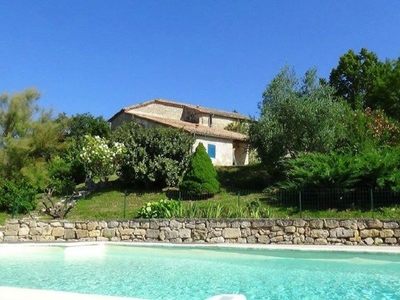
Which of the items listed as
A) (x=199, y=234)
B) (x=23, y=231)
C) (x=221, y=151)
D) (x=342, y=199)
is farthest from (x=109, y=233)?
(x=221, y=151)

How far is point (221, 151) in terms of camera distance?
34156 mm


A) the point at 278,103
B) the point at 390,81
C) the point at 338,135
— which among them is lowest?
the point at 338,135

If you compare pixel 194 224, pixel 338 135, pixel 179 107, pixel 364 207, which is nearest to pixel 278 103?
pixel 338 135

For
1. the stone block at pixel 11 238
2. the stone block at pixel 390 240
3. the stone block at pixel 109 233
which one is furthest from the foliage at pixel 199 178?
the stone block at pixel 390 240

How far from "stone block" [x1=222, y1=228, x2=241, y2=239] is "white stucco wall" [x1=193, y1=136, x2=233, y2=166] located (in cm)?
1699

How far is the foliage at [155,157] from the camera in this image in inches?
915

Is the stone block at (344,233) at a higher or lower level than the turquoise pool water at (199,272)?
higher

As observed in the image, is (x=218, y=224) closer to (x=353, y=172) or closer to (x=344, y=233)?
(x=344, y=233)

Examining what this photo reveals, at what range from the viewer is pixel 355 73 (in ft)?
132

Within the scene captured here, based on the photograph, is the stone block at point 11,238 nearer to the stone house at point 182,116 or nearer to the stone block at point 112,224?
the stone block at point 112,224

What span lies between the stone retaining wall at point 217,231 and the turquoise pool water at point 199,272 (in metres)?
2.13

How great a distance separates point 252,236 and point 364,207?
15.2 feet

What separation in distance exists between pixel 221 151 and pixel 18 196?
55.8 feet

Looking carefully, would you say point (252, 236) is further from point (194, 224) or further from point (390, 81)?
point (390, 81)
